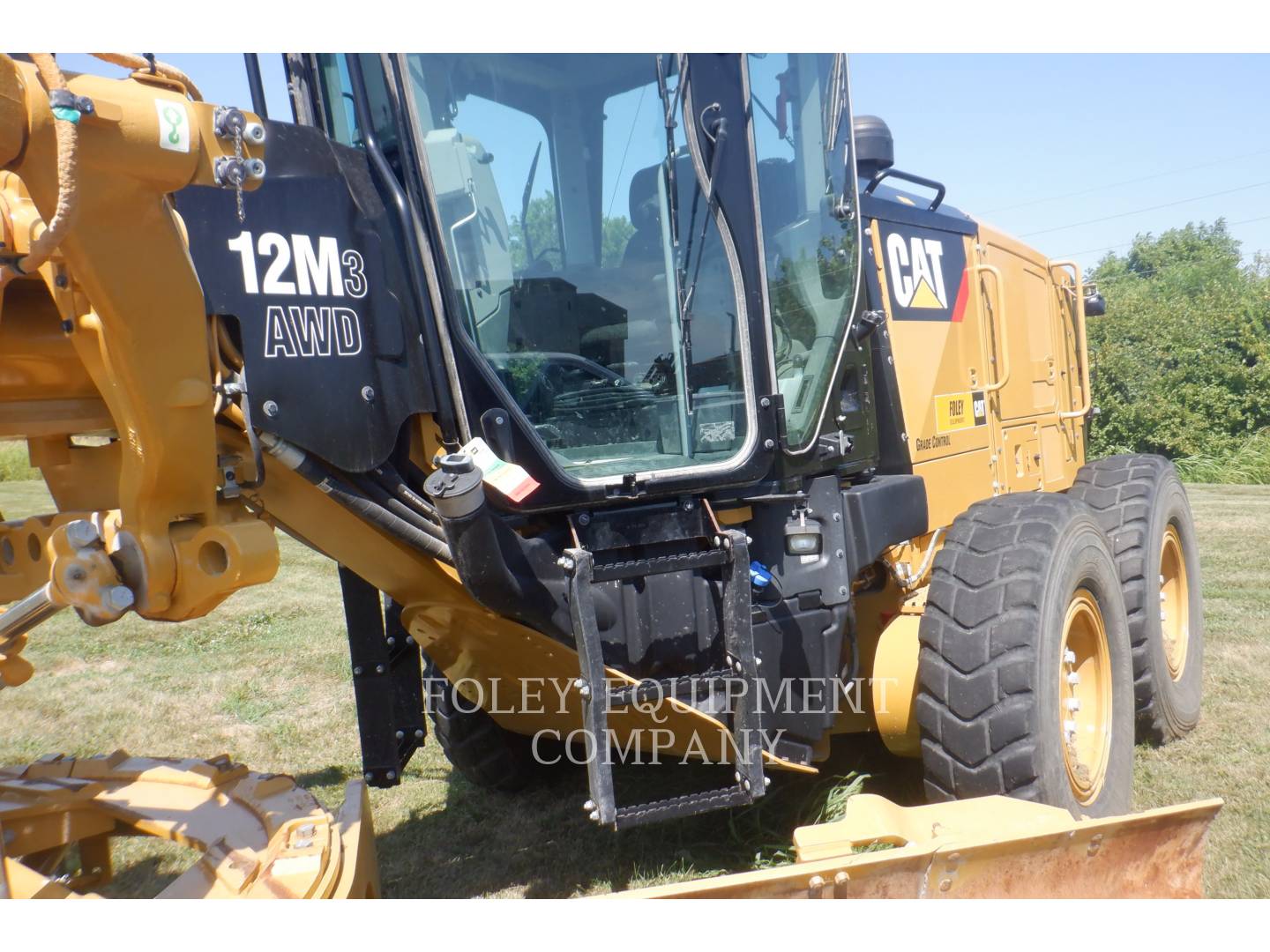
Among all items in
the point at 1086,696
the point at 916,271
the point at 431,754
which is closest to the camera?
the point at 1086,696

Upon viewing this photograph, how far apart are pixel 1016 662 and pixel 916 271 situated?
5.25 ft

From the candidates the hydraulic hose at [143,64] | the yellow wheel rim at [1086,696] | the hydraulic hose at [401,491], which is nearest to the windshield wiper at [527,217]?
the hydraulic hose at [401,491]

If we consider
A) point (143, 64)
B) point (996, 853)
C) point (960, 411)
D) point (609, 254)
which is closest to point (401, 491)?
point (609, 254)

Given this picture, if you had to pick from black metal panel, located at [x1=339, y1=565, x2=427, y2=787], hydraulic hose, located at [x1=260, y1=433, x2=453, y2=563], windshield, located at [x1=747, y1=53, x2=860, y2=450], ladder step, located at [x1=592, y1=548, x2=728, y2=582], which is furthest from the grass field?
windshield, located at [x1=747, y1=53, x2=860, y2=450]

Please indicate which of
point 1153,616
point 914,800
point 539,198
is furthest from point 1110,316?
point 539,198

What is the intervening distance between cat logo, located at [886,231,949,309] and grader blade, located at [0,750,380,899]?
249cm

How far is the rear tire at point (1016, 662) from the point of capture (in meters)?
3.01

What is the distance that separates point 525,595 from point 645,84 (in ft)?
4.50

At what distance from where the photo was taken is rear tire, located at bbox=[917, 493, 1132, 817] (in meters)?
3.01

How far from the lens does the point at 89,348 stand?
207 cm

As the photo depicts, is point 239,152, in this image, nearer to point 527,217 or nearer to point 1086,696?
point 527,217

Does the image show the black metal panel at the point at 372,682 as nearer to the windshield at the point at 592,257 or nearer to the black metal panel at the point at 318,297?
the black metal panel at the point at 318,297

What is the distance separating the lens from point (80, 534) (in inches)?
85.4

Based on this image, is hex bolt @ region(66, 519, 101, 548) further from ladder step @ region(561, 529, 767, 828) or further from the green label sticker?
ladder step @ region(561, 529, 767, 828)
